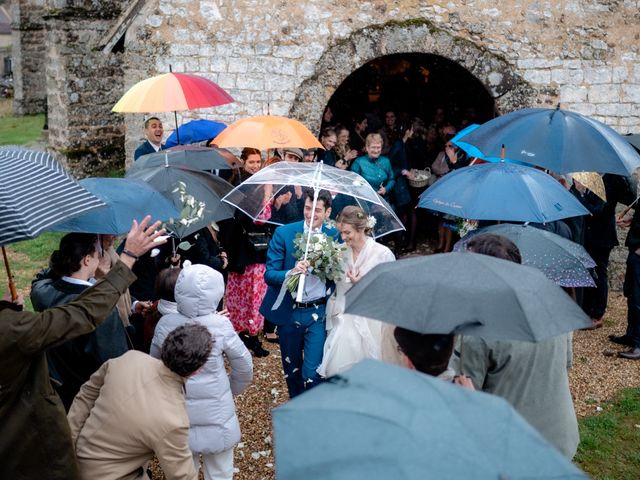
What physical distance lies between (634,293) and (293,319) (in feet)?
11.5

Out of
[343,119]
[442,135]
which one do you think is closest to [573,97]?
[442,135]

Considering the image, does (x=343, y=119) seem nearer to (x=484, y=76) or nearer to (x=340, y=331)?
(x=484, y=76)

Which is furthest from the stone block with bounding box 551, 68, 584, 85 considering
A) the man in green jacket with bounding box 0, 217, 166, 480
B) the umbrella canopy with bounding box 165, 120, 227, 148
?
the man in green jacket with bounding box 0, 217, 166, 480

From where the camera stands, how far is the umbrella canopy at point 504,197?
14.9ft

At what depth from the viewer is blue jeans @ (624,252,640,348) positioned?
6.52 m

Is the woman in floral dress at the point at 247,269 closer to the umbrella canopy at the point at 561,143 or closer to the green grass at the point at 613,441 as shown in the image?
the umbrella canopy at the point at 561,143

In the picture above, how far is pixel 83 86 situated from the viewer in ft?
34.9

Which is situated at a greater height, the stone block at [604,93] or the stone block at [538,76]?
the stone block at [538,76]

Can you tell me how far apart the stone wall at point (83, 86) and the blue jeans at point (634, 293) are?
777 cm

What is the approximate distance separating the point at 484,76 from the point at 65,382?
21.6 feet

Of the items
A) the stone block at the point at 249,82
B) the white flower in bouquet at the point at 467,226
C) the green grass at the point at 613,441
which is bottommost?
the green grass at the point at 613,441

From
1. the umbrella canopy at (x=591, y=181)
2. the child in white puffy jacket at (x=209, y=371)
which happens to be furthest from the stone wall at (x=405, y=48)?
the child in white puffy jacket at (x=209, y=371)

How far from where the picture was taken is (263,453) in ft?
16.0

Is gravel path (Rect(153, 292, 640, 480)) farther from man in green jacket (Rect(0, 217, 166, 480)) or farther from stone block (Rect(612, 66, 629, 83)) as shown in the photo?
stone block (Rect(612, 66, 629, 83))
